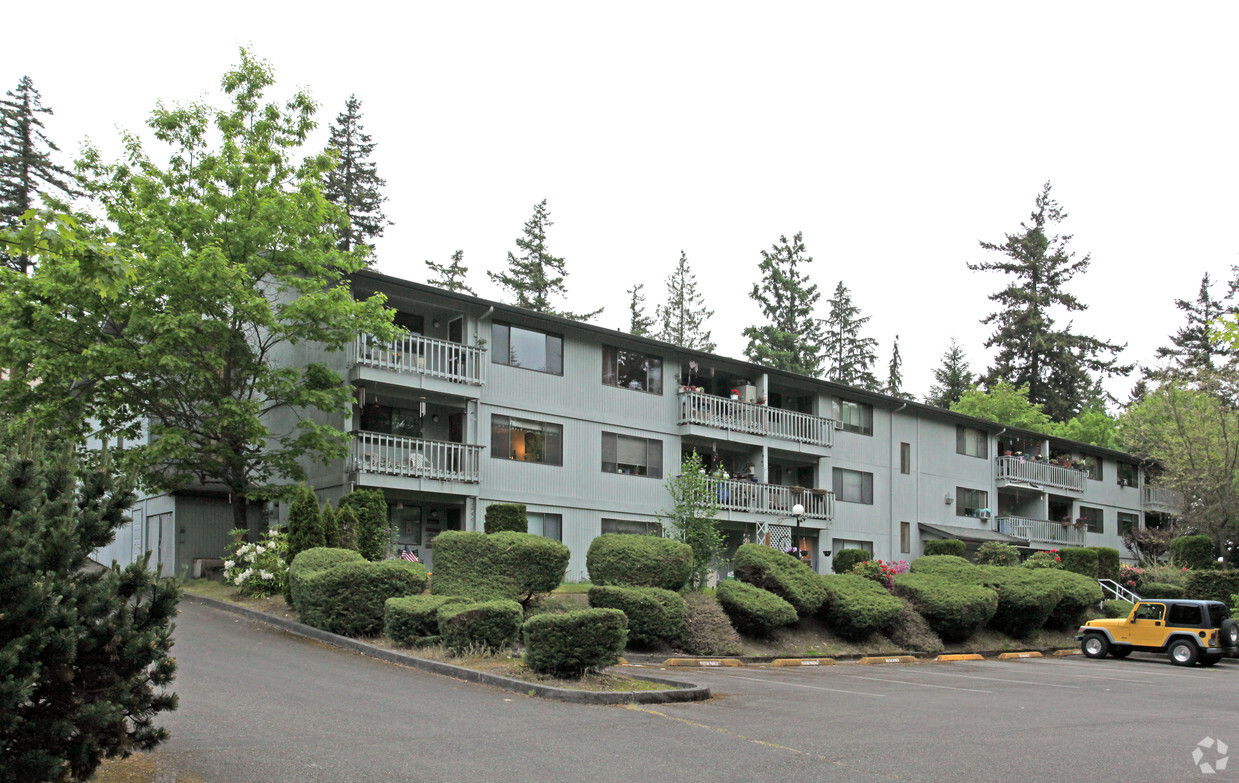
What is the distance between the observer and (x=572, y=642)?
1336cm

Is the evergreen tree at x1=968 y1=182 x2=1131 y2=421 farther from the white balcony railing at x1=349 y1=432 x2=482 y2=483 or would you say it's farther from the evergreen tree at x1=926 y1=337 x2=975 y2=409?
the white balcony railing at x1=349 y1=432 x2=482 y2=483

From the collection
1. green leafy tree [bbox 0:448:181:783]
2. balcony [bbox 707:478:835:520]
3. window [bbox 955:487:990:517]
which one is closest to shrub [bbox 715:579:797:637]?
balcony [bbox 707:478:835:520]

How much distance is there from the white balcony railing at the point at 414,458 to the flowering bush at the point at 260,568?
3.21 metres

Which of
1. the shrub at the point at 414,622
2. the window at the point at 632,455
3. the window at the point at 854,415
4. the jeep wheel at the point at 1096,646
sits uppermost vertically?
the window at the point at 854,415

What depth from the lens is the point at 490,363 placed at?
1104 inches

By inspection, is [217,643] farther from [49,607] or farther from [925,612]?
[925,612]

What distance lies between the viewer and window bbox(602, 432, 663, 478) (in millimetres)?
30578

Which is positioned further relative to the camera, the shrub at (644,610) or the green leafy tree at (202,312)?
the green leafy tree at (202,312)

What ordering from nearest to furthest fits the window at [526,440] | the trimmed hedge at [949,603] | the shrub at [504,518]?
1. the shrub at [504,518]
2. the trimmed hedge at [949,603]
3. the window at [526,440]

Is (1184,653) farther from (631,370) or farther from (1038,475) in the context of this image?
(1038,475)

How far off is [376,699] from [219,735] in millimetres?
2743

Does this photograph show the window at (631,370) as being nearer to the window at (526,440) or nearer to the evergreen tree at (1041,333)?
the window at (526,440)

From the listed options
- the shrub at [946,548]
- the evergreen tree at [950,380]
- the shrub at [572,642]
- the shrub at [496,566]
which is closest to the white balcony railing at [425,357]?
the shrub at [496,566]

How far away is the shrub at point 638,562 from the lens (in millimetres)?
19812
